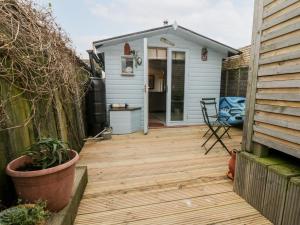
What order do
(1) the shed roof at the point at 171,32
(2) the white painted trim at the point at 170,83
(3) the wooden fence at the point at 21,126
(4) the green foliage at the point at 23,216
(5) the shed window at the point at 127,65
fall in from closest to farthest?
(4) the green foliage at the point at 23,216, (3) the wooden fence at the point at 21,126, (1) the shed roof at the point at 171,32, (5) the shed window at the point at 127,65, (2) the white painted trim at the point at 170,83

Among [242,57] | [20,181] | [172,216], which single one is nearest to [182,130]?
[242,57]

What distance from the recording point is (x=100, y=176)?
2.54m

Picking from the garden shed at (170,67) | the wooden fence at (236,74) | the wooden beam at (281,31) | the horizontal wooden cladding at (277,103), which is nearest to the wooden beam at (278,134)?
the horizontal wooden cladding at (277,103)

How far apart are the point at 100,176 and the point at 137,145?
1407 millimetres

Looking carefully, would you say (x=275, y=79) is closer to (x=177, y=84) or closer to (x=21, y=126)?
(x=21, y=126)

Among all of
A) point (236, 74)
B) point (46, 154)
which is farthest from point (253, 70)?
point (236, 74)

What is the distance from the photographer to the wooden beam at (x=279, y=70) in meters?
1.47

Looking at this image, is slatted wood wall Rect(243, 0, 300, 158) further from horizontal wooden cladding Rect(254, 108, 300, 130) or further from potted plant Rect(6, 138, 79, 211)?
potted plant Rect(6, 138, 79, 211)

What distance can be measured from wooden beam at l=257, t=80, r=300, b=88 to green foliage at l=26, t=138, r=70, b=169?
1.80 metres

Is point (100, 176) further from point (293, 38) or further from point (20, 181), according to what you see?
point (293, 38)

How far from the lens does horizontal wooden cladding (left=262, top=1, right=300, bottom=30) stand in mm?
1466

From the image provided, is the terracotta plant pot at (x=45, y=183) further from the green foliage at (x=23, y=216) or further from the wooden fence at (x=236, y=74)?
the wooden fence at (x=236, y=74)

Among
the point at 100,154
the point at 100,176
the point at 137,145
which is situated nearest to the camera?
the point at 100,176

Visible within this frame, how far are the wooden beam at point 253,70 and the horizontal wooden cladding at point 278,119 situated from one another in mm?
99
